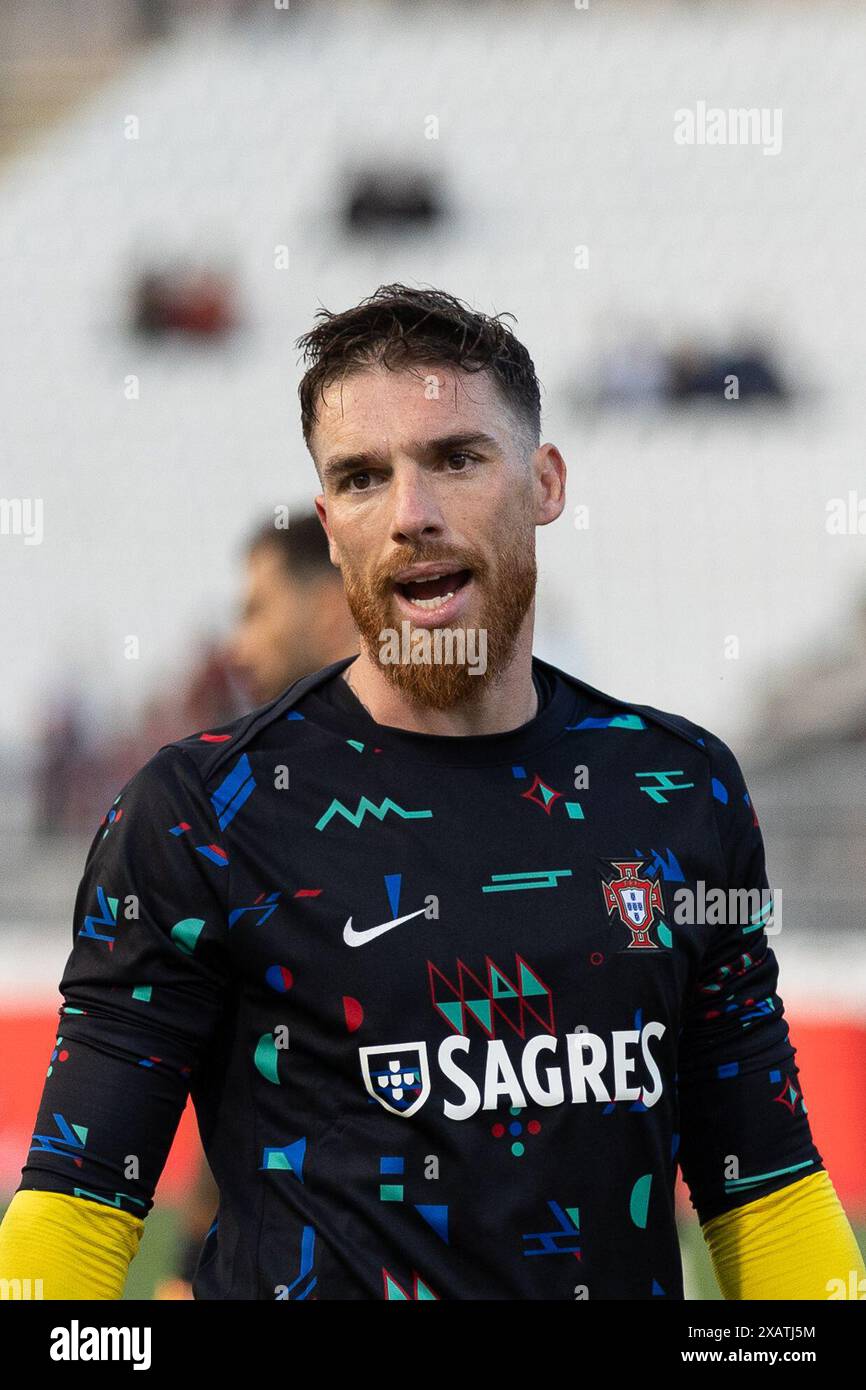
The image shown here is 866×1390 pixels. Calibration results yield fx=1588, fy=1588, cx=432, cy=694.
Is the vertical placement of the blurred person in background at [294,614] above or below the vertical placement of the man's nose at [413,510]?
above

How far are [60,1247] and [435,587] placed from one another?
842 mm

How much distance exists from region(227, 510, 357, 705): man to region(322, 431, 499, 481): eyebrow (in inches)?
63.7

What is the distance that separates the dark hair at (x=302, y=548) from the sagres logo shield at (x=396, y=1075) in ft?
6.35

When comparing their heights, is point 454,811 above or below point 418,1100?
above

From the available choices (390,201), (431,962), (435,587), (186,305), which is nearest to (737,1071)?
(431,962)

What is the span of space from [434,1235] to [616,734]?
2.16ft

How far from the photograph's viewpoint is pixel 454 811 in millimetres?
1839

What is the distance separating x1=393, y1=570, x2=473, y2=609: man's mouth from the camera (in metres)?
1.87

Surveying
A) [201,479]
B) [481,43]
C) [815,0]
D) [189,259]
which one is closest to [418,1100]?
[201,479]

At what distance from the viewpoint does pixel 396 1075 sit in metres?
1.69

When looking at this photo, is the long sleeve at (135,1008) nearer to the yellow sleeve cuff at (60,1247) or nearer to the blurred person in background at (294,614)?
the yellow sleeve cuff at (60,1247)

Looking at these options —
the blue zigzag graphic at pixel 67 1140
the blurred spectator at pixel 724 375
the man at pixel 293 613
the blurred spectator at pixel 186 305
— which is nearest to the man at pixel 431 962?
the blue zigzag graphic at pixel 67 1140

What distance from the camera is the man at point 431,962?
66.0 inches
